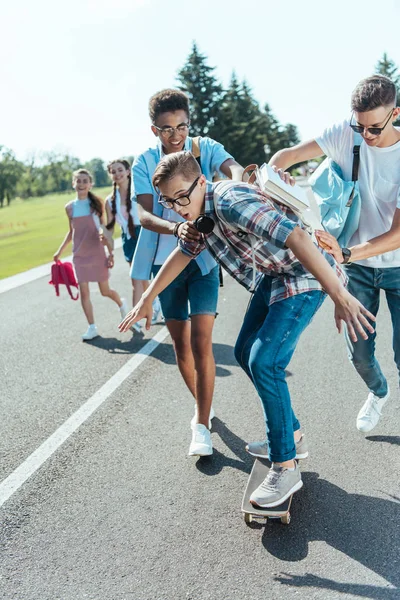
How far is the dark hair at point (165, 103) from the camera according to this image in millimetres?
3912

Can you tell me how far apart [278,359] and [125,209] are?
5.05 metres

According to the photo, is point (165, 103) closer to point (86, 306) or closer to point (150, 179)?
point (150, 179)

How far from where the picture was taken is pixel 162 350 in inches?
264

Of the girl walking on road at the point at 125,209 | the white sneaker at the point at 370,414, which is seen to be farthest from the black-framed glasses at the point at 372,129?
the girl walking on road at the point at 125,209

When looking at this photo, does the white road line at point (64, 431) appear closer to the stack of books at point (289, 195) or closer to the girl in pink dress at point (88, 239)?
the girl in pink dress at point (88, 239)

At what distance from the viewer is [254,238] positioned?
3.06 metres

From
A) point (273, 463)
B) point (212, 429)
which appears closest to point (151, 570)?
point (273, 463)

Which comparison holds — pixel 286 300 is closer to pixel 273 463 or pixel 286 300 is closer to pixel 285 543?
pixel 273 463

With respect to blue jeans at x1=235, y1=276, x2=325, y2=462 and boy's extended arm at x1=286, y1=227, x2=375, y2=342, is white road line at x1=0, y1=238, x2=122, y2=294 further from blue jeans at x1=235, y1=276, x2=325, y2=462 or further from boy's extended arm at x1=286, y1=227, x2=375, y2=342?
boy's extended arm at x1=286, y1=227, x2=375, y2=342

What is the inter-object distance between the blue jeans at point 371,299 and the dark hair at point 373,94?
0.97m

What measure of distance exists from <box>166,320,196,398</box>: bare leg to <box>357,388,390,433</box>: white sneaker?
1.11 m

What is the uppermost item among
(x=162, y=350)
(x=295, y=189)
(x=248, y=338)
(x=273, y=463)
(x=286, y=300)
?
(x=295, y=189)

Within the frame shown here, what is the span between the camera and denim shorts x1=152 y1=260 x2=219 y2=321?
4.00 m

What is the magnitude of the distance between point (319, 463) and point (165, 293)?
1.42 metres
